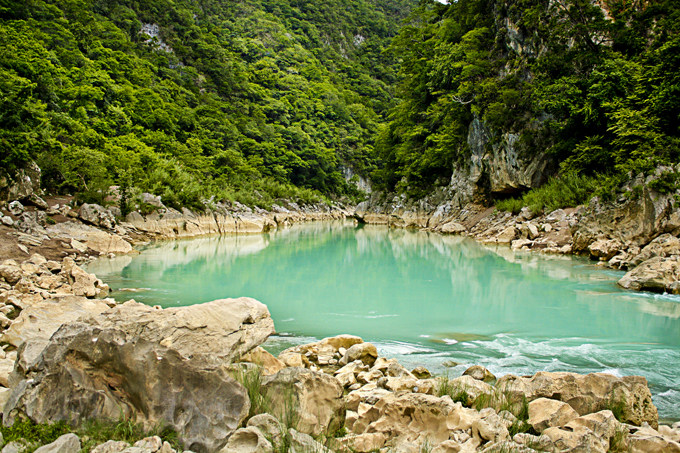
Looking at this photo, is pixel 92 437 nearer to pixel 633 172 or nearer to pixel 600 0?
pixel 633 172

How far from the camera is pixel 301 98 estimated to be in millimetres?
63406

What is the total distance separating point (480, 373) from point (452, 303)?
463 cm

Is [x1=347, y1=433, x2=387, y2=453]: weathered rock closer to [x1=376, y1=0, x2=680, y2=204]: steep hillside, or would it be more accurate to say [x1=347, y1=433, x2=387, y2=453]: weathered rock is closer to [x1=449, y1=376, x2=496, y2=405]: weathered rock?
[x1=449, y1=376, x2=496, y2=405]: weathered rock

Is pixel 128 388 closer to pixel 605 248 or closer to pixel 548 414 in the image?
pixel 548 414

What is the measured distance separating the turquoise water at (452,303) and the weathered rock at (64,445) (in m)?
3.83

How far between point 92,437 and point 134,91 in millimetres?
37684

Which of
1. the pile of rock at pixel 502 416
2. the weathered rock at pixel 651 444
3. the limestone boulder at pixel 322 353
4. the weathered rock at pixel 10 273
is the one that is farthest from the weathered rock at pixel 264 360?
the weathered rock at pixel 10 273

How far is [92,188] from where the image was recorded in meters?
17.9

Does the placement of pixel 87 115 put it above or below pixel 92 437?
above

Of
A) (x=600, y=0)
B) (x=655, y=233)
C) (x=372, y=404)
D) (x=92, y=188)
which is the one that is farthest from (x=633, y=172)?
(x=92, y=188)

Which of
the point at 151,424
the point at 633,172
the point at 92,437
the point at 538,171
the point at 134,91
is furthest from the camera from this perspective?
the point at 134,91

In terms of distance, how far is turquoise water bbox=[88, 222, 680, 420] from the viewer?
19.0ft

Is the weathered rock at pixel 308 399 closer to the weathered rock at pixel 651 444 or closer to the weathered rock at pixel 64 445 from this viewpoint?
the weathered rock at pixel 64 445

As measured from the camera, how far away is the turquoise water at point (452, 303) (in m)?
5.80
